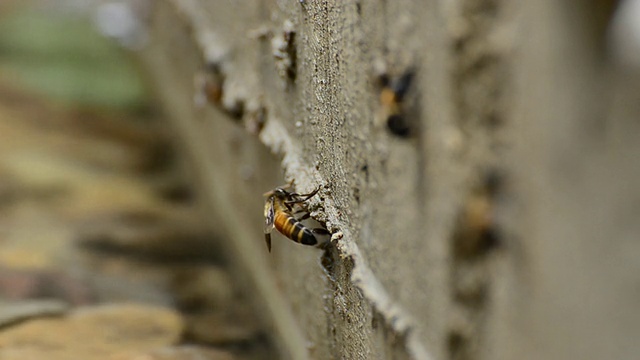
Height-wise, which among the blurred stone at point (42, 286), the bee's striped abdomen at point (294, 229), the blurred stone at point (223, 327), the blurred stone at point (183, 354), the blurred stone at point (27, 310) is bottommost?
the bee's striped abdomen at point (294, 229)

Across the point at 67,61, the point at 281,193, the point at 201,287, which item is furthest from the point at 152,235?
the point at 67,61

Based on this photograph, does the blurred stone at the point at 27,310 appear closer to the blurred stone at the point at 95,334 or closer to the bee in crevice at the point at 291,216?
the blurred stone at the point at 95,334

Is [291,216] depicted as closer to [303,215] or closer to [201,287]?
[303,215]

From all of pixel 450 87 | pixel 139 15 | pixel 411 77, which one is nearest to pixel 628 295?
pixel 450 87

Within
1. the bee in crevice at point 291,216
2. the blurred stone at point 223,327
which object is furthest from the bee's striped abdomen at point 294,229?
the blurred stone at point 223,327

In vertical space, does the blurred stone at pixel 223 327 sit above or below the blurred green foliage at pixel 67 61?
below

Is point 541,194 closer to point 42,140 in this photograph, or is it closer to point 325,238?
point 325,238

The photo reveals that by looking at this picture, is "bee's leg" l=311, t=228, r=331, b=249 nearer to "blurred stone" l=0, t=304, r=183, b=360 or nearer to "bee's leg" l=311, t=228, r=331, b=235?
"bee's leg" l=311, t=228, r=331, b=235
